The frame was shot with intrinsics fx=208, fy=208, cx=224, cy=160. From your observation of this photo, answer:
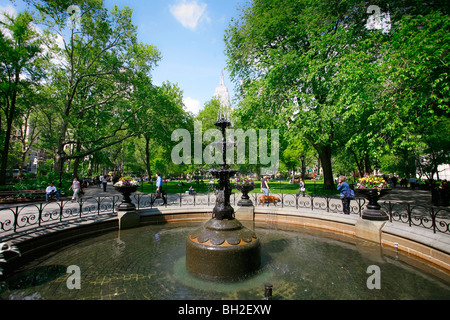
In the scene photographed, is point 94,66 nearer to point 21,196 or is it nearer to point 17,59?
point 17,59

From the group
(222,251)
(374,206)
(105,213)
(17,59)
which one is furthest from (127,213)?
(17,59)

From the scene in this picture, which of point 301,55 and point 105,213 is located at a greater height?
point 301,55

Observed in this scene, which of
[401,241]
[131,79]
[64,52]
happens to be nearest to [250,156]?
[131,79]

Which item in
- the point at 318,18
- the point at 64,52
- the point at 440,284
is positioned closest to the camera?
the point at 440,284

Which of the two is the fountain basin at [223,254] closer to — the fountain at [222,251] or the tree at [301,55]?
the fountain at [222,251]

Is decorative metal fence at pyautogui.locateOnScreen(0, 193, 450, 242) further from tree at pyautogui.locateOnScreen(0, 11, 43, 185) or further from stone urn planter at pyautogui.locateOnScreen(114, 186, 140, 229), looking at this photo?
tree at pyautogui.locateOnScreen(0, 11, 43, 185)

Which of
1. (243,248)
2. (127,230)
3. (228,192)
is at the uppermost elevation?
(228,192)

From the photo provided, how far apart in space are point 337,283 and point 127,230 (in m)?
8.18

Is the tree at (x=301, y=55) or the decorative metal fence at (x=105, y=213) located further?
the tree at (x=301, y=55)

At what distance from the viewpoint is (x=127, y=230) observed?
362 inches

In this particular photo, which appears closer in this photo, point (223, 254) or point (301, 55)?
point (223, 254)

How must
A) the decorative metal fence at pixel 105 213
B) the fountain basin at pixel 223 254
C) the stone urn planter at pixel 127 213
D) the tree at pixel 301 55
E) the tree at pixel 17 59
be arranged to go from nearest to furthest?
the fountain basin at pixel 223 254, the decorative metal fence at pixel 105 213, the stone urn planter at pixel 127 213, the tree at pixel 301 55, the tree at pixel 17 59

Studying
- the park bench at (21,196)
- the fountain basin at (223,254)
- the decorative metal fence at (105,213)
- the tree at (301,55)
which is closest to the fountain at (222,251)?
the fountain basin at (223,254)

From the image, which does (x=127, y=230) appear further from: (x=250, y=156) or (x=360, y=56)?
(x=250, y=156)
